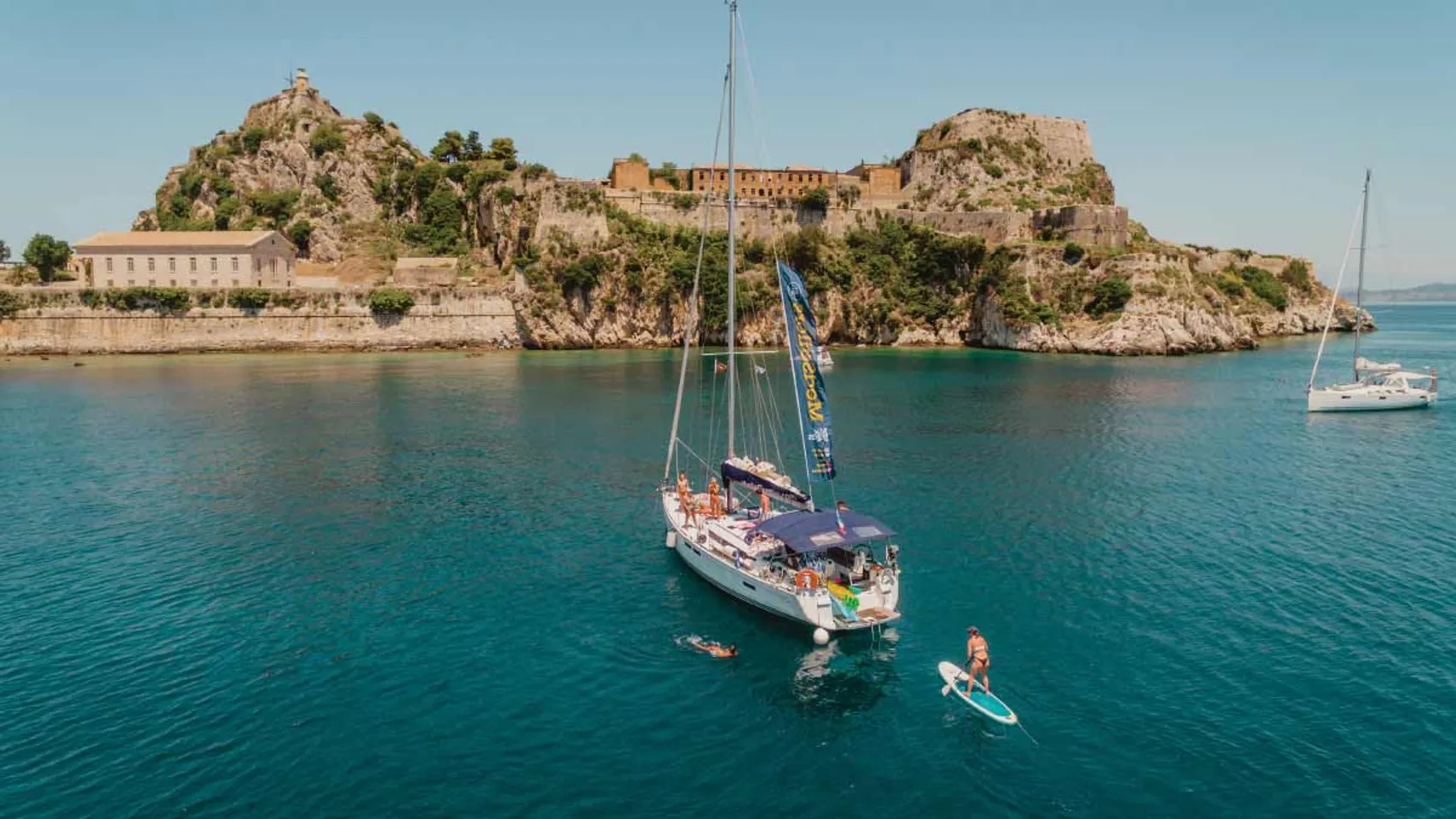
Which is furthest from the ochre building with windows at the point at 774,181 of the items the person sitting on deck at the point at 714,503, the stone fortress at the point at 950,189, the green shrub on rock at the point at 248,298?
the person sitting on deck at the point at 714,503

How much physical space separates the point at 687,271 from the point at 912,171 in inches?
2017

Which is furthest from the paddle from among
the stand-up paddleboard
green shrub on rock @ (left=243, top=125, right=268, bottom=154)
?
A: green shrub on rock @ (left=243, top=125, right=268, bottom=154)

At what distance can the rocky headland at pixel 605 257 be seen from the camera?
102m

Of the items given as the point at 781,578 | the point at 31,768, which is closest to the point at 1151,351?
the point at 781,578

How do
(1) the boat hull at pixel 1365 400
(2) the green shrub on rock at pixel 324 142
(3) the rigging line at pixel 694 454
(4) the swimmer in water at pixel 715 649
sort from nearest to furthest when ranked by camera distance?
(4) the swimmer in water at pixel 715 649, (3) the rigging line at pixel 694 454, (1) the boat hull at pixel 1365 400, (2) the green shrub on rock at pixel 324 142

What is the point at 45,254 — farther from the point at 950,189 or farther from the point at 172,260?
the point at 950,189

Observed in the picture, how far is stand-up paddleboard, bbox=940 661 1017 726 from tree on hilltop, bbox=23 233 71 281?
12260 cm

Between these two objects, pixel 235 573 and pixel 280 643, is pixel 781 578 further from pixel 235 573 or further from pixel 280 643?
pixel 235 573

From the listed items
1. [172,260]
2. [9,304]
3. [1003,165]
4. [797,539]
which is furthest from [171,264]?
[1003,165]

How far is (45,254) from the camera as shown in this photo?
102562 millimetres

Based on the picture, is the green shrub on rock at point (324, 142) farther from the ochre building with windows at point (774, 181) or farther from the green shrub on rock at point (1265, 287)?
the green shrub on rock at point (1265, 287)

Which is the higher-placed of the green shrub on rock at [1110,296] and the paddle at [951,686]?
the green shrub on rock at [1110,296]

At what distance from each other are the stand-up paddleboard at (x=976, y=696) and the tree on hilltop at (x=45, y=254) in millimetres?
122600

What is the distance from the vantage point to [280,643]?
23266mm
